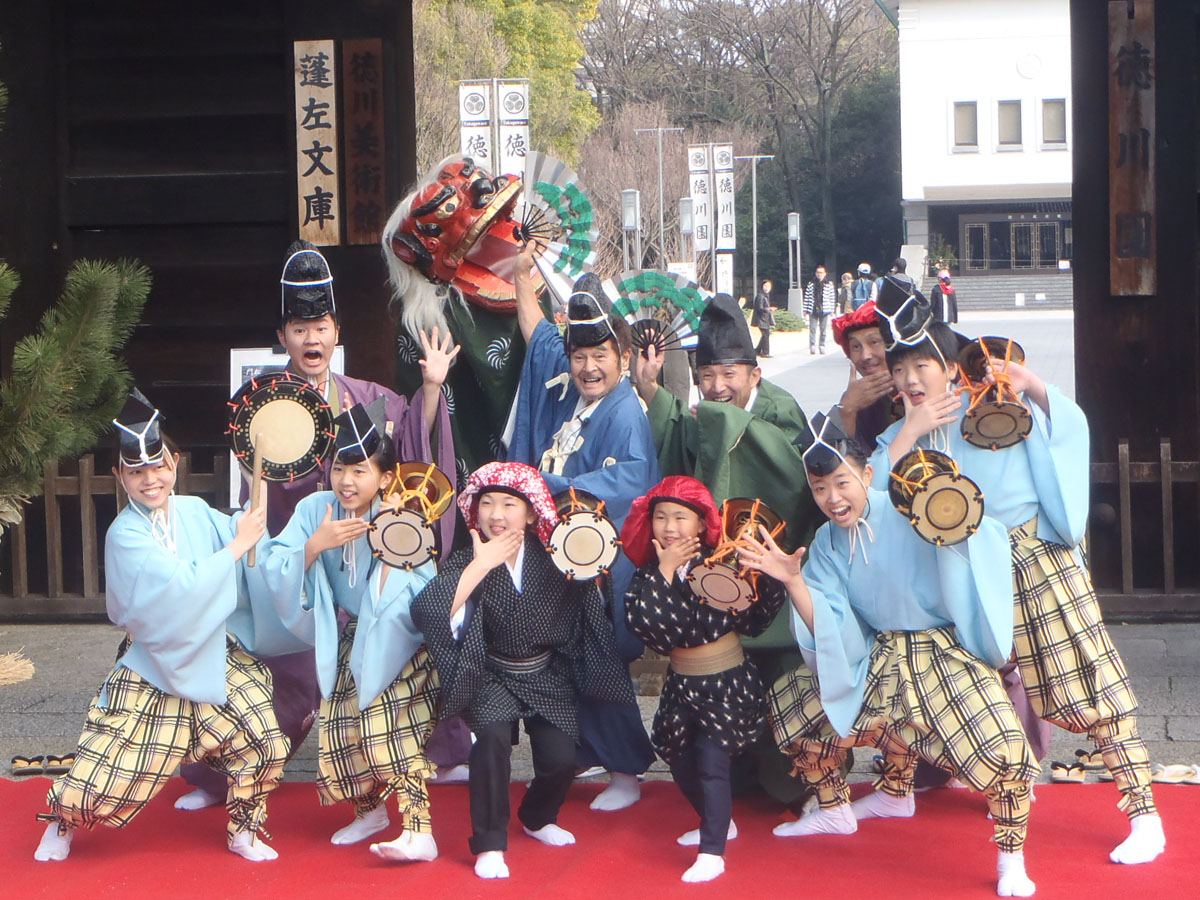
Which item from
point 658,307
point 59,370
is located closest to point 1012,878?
point 658,307

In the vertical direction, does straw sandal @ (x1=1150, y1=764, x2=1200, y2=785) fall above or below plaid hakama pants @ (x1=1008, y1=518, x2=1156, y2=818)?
below

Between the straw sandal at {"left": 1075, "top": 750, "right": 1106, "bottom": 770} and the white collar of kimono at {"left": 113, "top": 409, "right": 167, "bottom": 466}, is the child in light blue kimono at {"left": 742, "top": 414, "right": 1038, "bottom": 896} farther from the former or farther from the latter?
the white collar of kimono at {"left": 113, "top": 409, "right": 167, "bottom": 466}

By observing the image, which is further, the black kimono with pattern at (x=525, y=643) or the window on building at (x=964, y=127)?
the window on building at (x=964, y=127)

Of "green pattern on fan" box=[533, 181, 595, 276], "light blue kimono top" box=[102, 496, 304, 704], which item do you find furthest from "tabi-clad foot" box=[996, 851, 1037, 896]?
"green pattern on fan" box=[533, 181, 595, 276]

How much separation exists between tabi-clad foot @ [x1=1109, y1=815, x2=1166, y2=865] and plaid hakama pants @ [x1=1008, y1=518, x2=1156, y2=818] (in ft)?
0.09

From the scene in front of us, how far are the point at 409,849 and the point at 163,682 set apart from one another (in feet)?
2.60

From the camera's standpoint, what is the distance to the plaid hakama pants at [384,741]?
3.79m

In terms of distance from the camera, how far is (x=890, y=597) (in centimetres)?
369

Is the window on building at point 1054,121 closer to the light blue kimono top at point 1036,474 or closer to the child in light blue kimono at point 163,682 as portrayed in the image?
the light blue kimono top at point 1036,474

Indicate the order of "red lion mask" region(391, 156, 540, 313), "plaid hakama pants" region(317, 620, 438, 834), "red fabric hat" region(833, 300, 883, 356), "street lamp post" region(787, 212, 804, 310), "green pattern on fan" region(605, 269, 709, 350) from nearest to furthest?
"plaid hakama pants" region(317, 620, 438, 834)
"red fabric hat" region(833, 300, 883, 356)
"green pattern on fan" region(605, 269, 709, 350)
"red lion mask" region(391, 156, 540, 313)
"street lamp post" region(787, 212, 804, 310)

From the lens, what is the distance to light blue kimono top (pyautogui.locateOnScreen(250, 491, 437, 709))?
3807mm

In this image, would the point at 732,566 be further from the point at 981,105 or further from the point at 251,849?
the point at 981,105

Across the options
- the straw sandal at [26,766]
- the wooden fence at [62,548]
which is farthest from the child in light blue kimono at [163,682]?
the wooden fence at [62,548]

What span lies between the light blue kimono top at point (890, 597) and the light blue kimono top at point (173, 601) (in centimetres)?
154
